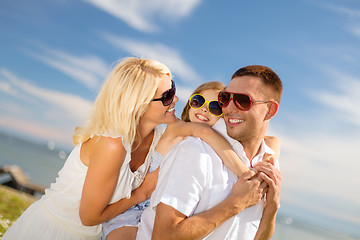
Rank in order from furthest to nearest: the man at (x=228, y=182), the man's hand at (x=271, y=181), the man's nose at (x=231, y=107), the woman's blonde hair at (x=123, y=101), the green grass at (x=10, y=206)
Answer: the green grass at (x=10, y=206)
the woman's blonde hair at (x=123, y=101)
the man's nose at (x=231, y=107)
the man's hand at (x=271, y=181)
the man at (x=228, y=182)

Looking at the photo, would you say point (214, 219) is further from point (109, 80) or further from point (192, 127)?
point (109, 80)

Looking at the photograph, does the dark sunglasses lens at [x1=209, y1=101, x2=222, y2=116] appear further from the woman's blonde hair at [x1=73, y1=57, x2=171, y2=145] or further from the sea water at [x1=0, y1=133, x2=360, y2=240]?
the sea water at [x1=0, y1=133, x2=360, y2=240]

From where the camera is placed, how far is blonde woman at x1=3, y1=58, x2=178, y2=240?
11.4ft

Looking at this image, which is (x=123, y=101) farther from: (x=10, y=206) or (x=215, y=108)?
(x=10, y=206)

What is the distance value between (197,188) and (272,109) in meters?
1.37

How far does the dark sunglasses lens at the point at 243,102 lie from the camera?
352cm

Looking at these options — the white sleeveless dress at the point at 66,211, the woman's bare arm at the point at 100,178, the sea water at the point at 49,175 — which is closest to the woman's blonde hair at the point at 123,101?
the woman's bare arm at the point at 100,178

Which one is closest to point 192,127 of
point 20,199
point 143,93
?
point 143,93

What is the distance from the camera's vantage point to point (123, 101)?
12.3ft

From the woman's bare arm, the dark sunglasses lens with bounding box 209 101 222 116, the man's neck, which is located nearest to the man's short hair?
the man's neck

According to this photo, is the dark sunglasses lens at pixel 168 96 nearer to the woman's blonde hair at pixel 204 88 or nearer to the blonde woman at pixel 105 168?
the blonde woman at pixel 105 168

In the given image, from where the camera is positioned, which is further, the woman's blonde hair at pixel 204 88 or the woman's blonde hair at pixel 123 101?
the woman's blonde hair at pixel 204 88

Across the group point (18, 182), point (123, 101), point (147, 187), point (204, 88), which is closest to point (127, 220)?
point (147, 187)

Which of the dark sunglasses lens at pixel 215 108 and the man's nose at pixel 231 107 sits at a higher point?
the dark sunglasses lens at pixel 215 108
